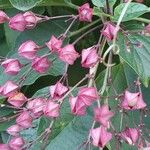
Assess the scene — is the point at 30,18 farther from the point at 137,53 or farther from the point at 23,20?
the point at 137,53

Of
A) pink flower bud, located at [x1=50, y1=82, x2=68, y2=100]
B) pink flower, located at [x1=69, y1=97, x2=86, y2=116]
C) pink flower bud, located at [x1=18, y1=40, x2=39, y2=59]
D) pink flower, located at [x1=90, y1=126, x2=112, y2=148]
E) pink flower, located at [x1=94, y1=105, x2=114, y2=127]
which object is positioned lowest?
pink flower, located at [x1=90, y1=126, x2=112, y2=148]

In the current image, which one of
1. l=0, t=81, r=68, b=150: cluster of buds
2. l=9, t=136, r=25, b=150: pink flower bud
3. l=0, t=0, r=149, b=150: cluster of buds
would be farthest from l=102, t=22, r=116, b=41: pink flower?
l=9, t=136, r=25, b=150: pink flower bud

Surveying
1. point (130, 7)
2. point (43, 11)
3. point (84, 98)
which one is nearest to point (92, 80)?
point (84, 98)

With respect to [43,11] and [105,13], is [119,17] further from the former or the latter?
[43,11]

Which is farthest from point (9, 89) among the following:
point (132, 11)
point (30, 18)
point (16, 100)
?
point (132, 11)

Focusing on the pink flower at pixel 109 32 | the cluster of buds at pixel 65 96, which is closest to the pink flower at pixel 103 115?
the cluster of buds at pixel 65 96

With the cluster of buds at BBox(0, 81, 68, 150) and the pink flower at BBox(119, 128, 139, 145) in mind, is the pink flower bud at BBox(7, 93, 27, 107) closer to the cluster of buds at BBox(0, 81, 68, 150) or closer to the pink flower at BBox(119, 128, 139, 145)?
the cluster of buds at BBox(0, 81, 68, 150)
